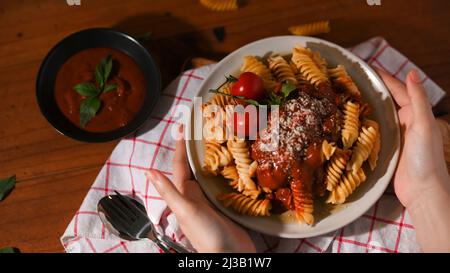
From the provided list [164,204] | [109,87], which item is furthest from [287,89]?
[109,87]

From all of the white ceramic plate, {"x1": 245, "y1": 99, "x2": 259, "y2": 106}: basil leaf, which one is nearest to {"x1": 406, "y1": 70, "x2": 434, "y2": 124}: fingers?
the white ceramic plate

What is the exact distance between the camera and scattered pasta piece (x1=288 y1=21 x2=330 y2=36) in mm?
3041

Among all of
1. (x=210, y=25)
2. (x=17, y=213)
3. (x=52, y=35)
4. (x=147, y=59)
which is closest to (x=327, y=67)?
(x=210, y=25)

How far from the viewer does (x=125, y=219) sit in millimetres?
2729

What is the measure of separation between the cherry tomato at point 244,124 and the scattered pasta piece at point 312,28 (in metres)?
0.95

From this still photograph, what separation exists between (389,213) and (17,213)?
7.59 ft

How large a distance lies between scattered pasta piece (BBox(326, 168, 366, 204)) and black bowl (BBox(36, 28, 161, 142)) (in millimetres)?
1198

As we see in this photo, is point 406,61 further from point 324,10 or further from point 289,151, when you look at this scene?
point 289,151

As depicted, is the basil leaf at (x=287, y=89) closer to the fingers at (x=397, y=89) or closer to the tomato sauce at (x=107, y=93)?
the fingers at (x=397, y=89)

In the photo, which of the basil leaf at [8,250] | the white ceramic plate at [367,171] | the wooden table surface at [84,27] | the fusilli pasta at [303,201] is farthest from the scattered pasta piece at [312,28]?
the basil leaf at [8,250]

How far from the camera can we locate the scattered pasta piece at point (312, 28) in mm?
3041

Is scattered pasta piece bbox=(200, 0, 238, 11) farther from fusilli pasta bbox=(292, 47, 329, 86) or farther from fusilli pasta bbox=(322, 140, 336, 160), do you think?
fusilli pasta bbox=(322, 140, 336, 160)

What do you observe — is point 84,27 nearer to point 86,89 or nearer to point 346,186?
point 86,89

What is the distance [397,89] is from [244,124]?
38.3 inches
